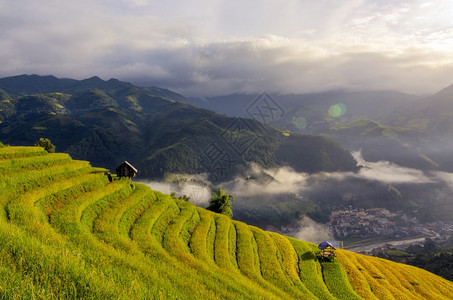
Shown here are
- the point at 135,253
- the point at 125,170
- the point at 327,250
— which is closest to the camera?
the point at 135,253

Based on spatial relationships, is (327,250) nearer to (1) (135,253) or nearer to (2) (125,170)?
(1) (135,253)

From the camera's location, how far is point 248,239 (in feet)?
137

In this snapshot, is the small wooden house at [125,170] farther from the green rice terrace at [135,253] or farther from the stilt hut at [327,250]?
the stilt hut at [327,250]

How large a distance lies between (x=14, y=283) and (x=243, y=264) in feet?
95.4

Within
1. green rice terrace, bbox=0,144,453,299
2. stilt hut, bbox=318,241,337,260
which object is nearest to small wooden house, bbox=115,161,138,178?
green rice terrace, bbox=0,144,453,299

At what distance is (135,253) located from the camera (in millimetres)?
21469

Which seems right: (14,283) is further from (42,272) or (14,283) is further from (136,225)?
(136,225)

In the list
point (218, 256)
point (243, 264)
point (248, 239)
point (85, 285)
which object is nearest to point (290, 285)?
point (243, 264)

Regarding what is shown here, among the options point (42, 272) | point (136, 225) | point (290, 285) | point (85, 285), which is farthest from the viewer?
point (136, 225)

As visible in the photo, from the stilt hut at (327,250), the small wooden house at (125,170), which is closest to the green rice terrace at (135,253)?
the stilt hut at (327,250)

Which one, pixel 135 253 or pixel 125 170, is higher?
pixel 125 170

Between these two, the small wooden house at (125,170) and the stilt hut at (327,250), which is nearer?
the stilt hut at (327,250)

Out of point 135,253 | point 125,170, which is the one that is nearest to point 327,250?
point 135,253

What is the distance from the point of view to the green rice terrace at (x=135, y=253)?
1050 centimetres
